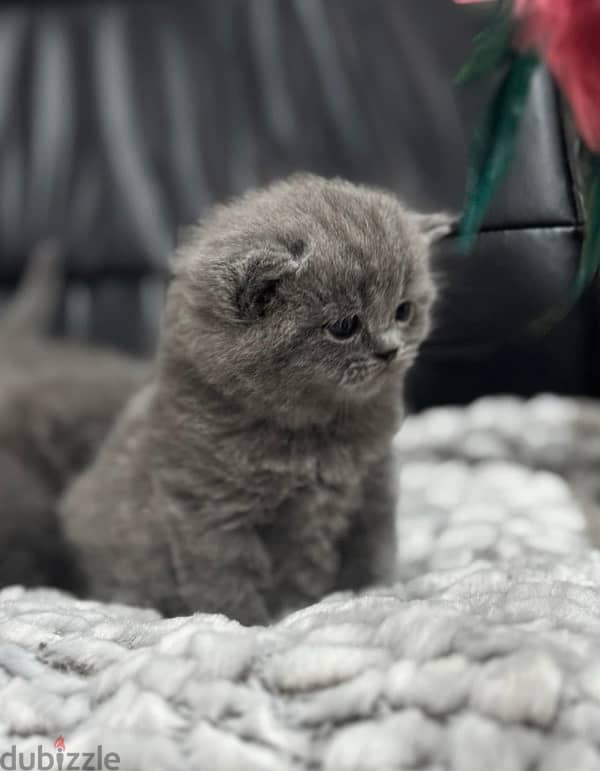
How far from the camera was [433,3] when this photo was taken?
140 centimetres

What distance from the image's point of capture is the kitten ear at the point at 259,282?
808 mm

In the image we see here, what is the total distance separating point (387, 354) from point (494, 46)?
307mm

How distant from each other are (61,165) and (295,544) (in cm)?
107

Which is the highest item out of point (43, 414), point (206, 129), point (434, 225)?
point (206, 129)

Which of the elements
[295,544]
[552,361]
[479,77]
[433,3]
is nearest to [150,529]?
[295,544]

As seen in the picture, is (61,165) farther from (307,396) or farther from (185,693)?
(185,693)

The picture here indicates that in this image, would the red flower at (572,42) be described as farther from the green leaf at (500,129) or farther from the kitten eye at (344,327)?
the kitten eye at (344,327)

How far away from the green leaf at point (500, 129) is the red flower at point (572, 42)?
0.05 feet

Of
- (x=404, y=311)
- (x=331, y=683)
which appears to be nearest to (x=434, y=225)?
(x=404, y=311)

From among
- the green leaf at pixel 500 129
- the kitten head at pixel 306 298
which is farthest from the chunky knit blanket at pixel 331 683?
the green leaf at pixel 500 129

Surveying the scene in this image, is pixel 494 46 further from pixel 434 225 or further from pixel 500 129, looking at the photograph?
pixel 434 225

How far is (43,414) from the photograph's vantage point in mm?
1295

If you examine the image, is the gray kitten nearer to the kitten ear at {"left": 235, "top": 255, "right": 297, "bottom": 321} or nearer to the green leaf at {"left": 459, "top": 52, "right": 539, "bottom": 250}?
→ the kitten ear at {"left": 235, "top": 255, "right": 297, "bottom": 321}

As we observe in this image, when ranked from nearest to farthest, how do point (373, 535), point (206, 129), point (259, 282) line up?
point (259, 282)
point (373, 535)
point (206, 129)
